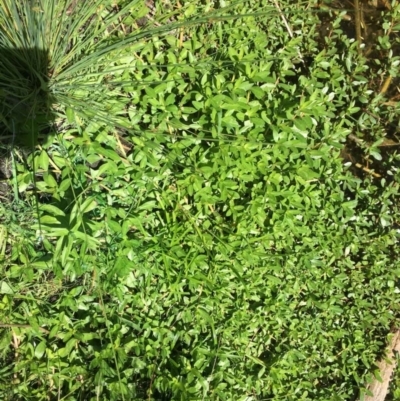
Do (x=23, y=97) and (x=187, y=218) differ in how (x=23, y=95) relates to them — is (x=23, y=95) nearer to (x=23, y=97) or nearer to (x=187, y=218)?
(x=23, y=97)

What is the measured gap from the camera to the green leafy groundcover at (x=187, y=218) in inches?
72.7

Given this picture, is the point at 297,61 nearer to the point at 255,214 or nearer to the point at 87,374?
the point at 255,214

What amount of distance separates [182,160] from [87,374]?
3.31 ft

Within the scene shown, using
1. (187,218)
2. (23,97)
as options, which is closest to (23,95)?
(23,97)

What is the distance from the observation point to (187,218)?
1.99m

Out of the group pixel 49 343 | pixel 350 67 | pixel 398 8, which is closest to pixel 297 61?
pixel 350 67

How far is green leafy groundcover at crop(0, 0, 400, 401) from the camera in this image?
1.85 meters

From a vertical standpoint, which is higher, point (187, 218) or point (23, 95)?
point (23, 95)

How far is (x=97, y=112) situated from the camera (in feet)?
6.05

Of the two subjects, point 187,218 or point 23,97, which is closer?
point 23,97

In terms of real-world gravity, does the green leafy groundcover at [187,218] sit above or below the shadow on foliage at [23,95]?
below

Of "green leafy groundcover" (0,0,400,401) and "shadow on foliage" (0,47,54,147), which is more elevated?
"shadow on foliage" (0,47,54,147)

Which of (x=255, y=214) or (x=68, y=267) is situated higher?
(x=68, y=267)

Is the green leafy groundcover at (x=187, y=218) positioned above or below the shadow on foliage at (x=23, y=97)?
below
